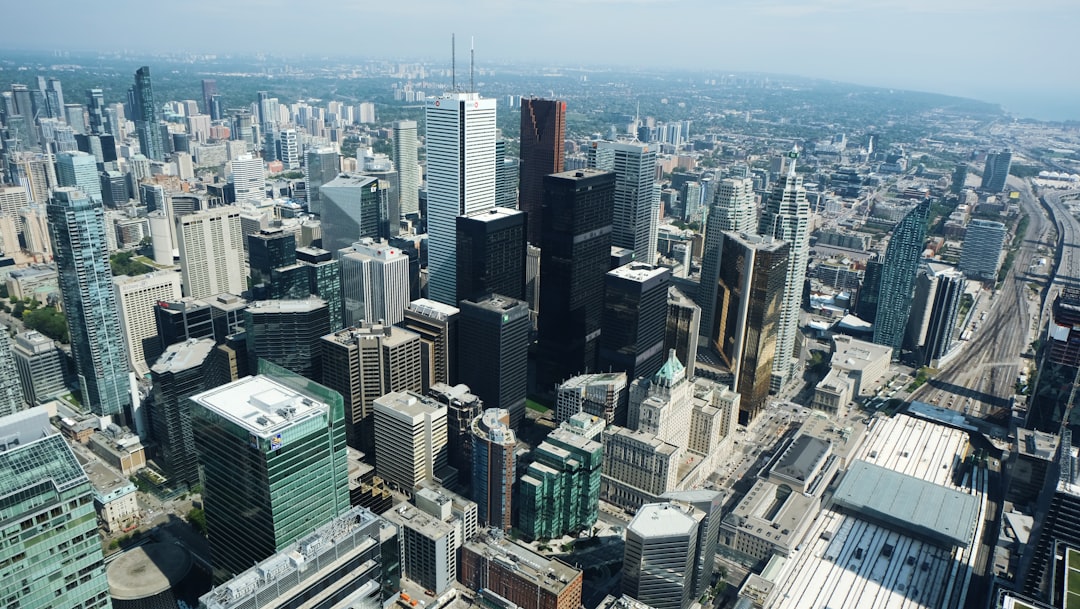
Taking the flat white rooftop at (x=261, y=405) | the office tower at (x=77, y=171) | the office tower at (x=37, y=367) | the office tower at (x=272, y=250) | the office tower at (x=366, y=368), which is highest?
the office tower at (x=77, y=171)

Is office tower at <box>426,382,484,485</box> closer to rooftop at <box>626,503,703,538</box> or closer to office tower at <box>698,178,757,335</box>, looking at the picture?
rooftop at <box>626,503,703,538</box>

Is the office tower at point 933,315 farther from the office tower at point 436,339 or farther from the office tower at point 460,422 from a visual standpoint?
the office tower at point 460,422

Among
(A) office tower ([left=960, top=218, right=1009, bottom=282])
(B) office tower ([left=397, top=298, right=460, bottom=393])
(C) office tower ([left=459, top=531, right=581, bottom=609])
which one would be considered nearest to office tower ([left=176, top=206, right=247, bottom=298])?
(B) office tower ([left=397, top=298, right=460, bottom=393])

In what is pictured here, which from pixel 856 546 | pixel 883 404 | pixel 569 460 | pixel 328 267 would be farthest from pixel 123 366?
pixel 883 404

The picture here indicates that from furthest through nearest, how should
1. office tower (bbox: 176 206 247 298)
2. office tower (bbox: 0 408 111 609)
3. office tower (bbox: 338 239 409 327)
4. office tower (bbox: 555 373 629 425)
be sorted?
1. office tower (bbox: 176 206 247 298)
2. office tower (bbox: 338 239 409 327)
3. office tower (bbox: 555 373 629 425)
4. office tower (bbox: 0 408 111 609)

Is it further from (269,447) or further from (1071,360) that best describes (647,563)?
(1071,360)

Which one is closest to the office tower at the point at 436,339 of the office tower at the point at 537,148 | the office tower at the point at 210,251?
the office tower at the point at 537,148

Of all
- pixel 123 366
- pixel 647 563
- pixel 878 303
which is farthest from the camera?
pixel 878 303
